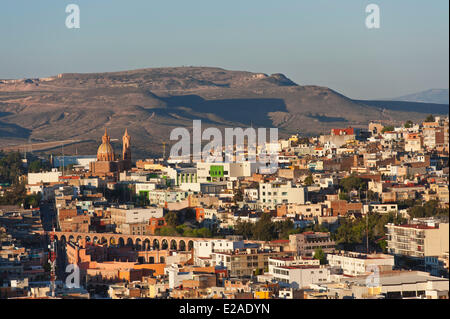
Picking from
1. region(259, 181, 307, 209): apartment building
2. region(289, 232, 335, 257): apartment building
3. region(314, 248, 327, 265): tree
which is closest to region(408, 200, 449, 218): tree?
region(289, 232, 335, 257): apartment building

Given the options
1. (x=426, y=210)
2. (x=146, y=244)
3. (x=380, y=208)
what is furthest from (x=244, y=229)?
(x=426, y=210)

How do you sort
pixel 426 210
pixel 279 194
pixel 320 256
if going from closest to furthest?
1. pixel 320 256
2. pixel 426 210
3. pixel 279 194

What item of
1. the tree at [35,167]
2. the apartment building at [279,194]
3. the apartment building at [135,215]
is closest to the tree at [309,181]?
the apartment building at [279,194]

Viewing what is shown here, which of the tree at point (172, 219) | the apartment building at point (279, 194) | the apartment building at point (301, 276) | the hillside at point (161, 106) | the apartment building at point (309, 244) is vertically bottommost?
the apartment building at point (301, 276)

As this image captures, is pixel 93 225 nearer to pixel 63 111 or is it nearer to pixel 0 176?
pixel 0 176

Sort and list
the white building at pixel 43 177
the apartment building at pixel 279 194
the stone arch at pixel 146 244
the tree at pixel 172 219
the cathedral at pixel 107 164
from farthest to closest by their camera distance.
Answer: the cathedral at pixel 107 164, the white building at pixel 43 177, the apartment building at pixel 279 194, the tree at pixel 172 219, the stone arch at pixel 146 244

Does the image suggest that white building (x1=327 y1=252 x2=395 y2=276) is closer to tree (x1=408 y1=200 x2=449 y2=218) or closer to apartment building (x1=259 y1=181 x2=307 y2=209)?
tree (x1=408 y1=200 x2=449 y2=218)

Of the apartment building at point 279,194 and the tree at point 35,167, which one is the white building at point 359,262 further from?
the tree at point 35,167

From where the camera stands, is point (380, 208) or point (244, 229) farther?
point (380, 208)

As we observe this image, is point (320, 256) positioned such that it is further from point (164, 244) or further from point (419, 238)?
point (164, 244)

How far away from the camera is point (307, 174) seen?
132 ft

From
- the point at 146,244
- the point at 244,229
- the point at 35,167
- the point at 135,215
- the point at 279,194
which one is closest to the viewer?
the point at 244,229

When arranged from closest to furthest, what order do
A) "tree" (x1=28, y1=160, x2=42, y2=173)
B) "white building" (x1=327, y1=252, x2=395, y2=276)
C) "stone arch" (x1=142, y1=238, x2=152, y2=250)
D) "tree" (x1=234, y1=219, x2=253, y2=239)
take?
1. "white building" (x1=327, y1=252, x2=395, y2=276)
2. "tree" (x1=234, y1=219, x2=253, y2=239)
3. "stone arch" (x1=142, y1=238, x2=152, y2=250)
4. "tree" (x1=28, y1=160, x2=42, y2=173)
